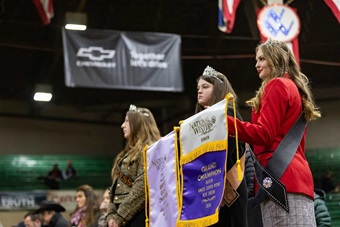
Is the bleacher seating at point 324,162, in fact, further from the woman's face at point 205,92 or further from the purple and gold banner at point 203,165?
the purple and gold banner at point 203,165

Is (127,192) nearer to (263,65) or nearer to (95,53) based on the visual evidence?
(263,65)

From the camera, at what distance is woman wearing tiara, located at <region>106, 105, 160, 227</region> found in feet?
15.0

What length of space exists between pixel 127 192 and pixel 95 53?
714 cm

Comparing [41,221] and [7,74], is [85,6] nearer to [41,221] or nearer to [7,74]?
[7,74]

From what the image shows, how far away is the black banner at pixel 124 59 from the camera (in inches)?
450

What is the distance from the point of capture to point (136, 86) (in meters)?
11.6

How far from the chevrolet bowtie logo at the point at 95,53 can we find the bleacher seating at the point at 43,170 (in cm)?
795

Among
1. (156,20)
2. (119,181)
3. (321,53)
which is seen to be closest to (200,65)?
(156,20)

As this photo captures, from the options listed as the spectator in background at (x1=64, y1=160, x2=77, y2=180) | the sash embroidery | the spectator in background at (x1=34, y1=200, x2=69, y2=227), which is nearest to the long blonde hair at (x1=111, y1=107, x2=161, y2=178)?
the sash embroidery

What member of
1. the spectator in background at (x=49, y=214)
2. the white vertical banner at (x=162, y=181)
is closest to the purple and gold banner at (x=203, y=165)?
the white vertical banner at (x=162, y=181)

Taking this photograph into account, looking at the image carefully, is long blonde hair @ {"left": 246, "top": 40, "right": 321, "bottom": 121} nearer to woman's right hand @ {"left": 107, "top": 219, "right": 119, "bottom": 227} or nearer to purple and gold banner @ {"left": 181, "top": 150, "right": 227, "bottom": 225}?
purple and gold banner @ {"left": 181, "top": 150, "right": 227, "bottom": 225}

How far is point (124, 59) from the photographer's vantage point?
11.7 meters

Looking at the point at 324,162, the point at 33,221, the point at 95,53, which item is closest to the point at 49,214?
the point at 33,221

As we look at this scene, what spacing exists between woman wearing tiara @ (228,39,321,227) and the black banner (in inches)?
303
